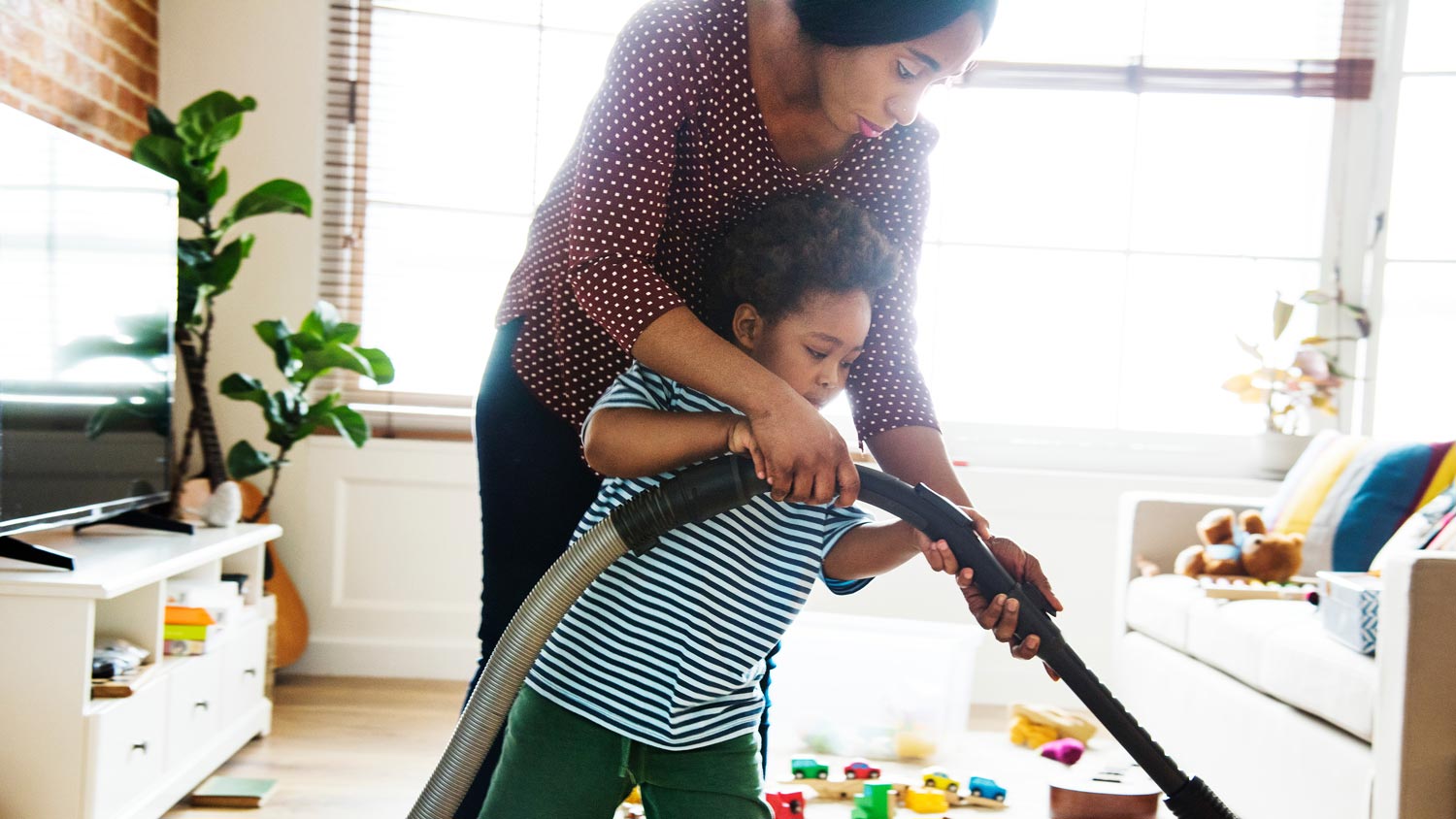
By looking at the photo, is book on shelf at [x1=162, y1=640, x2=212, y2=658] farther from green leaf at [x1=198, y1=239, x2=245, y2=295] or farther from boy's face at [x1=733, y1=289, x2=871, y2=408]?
boy's face at [x1=733, y1=289, x2=871, y2=408]

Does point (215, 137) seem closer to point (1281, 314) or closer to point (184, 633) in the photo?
point (184, 633)

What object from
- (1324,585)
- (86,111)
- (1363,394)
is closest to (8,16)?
(86,111)

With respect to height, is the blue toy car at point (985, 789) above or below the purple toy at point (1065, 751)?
above

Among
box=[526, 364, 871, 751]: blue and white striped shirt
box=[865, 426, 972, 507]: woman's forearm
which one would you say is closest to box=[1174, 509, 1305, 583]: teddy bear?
box=[865, 426, 972, 507]: woman's forearm

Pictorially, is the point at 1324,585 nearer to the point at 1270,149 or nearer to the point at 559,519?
the point at 559,519

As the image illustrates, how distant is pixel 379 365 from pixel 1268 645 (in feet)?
7.04

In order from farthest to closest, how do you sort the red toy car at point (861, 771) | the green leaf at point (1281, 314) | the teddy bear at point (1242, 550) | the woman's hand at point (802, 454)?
the green leaf at point (1281, 314) → the teddy bear at point (1242, 550) → the red toy car at point (861, 771) → the woman's hand at point (802, 454)

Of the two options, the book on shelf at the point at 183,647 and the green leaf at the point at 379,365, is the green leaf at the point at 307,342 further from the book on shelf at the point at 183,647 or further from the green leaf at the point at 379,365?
the book on shelf at the point at 183,647

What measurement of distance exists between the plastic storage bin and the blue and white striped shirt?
5.79 ft

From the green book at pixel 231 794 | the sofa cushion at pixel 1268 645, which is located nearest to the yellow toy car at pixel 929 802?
the sofa cushion at pixel 1268 645

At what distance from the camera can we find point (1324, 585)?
226 cm

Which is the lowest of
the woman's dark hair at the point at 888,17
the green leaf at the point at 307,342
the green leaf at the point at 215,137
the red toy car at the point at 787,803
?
the red toy car at the point at 787,803

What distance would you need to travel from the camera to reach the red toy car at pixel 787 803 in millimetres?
2336

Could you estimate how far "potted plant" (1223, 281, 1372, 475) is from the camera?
3.59m
